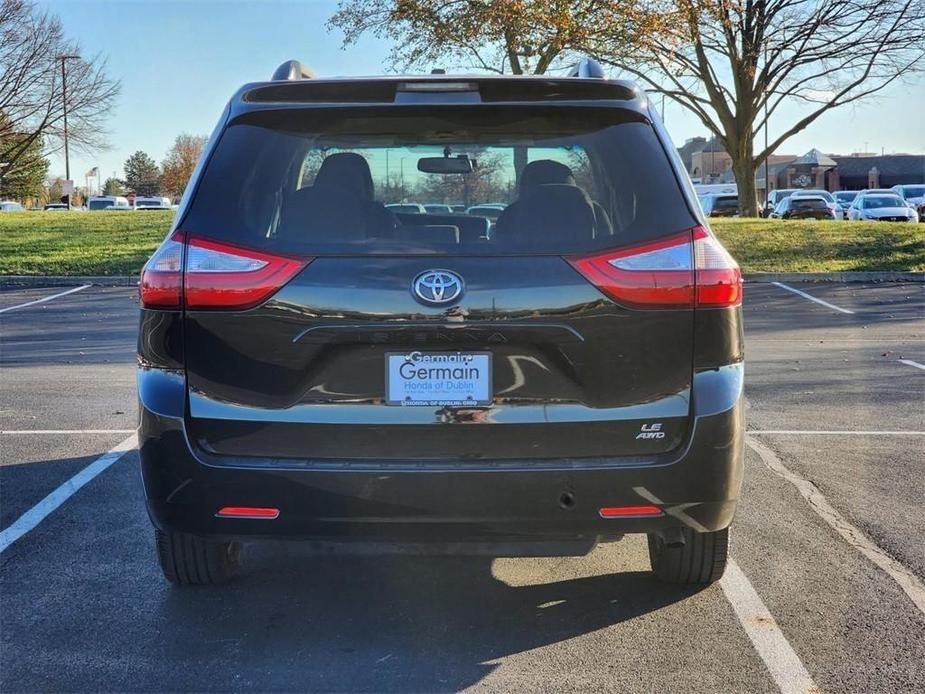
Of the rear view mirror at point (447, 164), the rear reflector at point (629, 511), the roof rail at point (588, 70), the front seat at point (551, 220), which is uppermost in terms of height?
the roof rail at point (588, 70)

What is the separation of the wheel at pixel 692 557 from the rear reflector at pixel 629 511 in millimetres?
583

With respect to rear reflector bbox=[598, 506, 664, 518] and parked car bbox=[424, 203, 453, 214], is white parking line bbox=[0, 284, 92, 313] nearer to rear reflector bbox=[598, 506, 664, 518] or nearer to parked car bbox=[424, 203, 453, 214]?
parked car bbox=[424, 203, 453, 214]

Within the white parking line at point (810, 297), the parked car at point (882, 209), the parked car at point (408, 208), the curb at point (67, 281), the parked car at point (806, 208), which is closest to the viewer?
the parked car at point (408, 208)

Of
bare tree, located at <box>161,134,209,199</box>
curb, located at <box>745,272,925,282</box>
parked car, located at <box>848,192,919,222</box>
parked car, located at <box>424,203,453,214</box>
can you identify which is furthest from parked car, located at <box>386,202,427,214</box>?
bare tree, located at <box>161,134,209,199</box>

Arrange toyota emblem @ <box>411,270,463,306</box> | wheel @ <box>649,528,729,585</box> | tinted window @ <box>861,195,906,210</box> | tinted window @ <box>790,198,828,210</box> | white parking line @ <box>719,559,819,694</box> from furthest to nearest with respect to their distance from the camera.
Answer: tinted window @ <box>861,195,906,210</box>, tinted window @ <box>790,198,828,210</box>, wheel @ <box>649,528,729,585</box>, white parking line @ <box>719,559,819,694</box>, toyota emblem @ <box>411,270,463,306</box>

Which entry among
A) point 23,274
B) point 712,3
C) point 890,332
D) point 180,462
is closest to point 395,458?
point 180,462

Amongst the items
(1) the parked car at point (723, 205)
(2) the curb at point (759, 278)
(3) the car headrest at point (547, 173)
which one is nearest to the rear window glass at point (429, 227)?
(3) the car headrest at point (547, 173)

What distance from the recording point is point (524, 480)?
10.5 feet

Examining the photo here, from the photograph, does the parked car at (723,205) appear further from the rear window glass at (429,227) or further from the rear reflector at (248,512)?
the rear reflector at (248,512)

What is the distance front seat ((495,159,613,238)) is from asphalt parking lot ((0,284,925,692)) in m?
1.43

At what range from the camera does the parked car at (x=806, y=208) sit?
35.9m

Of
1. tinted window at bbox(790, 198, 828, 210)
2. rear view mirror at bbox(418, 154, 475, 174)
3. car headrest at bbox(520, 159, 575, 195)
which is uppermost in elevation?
tinted window at bbox(790, 198, 828, 210)

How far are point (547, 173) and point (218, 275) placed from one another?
125cm

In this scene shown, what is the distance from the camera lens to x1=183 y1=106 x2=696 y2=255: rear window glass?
3.26m
